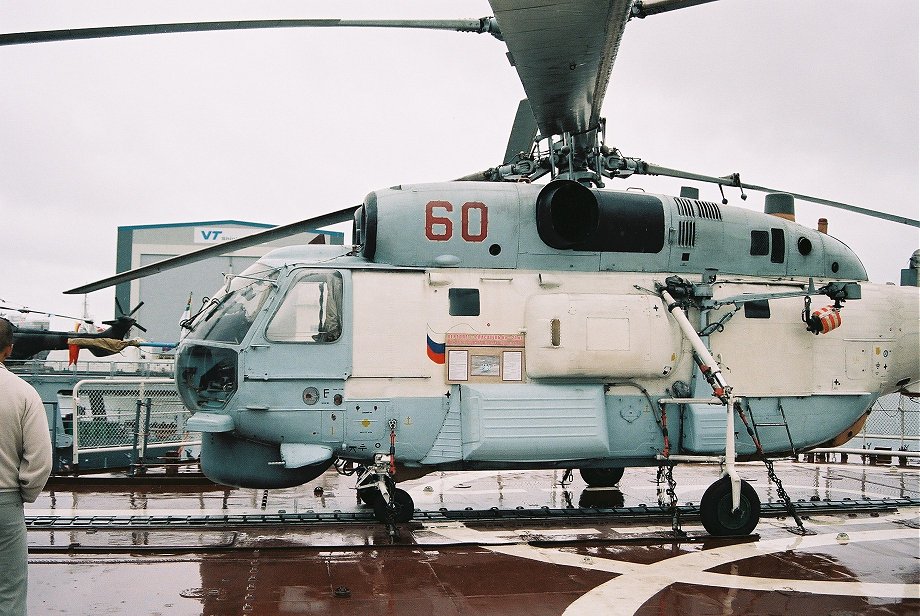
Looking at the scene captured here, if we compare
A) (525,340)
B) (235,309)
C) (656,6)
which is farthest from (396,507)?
(656,6)

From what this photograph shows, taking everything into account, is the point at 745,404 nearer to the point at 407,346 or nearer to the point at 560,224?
the point at 560,224

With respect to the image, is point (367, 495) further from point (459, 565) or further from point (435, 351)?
point (459, 565)

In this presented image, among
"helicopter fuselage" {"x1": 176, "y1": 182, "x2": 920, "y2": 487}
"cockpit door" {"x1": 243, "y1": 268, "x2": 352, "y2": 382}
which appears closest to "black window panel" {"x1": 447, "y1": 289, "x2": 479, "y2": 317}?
"helicopter fuselage" {"x1": 176, "y1": 182, "x2": 920, "y2": 487}

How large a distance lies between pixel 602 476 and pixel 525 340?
12.4 feet

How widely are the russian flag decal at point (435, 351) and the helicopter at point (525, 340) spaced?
0.05ft

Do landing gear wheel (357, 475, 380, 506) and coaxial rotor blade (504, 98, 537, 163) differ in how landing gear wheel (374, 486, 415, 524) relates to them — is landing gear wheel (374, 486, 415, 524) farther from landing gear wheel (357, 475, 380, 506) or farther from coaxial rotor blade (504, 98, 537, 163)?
coaxial rotor blade (504, 98, 537, 163)

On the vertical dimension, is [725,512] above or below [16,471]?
below

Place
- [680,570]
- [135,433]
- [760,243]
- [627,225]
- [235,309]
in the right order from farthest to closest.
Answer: [135,433], [760,243], [627,225], [235,309], [680,570]

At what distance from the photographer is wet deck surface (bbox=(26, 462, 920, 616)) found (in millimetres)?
5867

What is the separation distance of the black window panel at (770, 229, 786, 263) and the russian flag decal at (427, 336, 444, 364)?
4.51m

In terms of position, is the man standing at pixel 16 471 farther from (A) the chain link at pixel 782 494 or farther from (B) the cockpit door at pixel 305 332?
(A) the chain link at pixel 782 494

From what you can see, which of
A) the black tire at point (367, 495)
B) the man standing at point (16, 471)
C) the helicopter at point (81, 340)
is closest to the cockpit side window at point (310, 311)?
the black tire at point (367, 495)

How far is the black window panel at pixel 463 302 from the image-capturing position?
8.48m

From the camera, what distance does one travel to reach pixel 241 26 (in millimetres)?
6312
